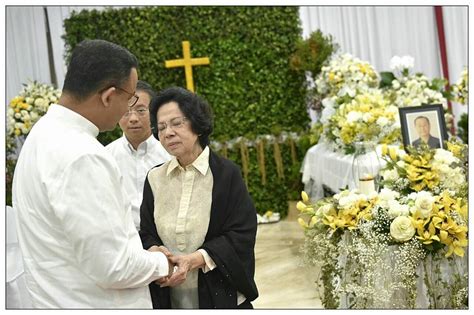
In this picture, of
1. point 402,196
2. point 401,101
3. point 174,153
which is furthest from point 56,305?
point 401,101

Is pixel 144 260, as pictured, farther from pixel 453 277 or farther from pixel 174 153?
pixel 453 277

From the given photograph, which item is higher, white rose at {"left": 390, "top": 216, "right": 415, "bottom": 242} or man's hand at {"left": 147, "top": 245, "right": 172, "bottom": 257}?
man's hand at {"left": 147, "top": 245, "right": 172, "bottom": 257}

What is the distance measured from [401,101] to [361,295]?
2812 millimetres

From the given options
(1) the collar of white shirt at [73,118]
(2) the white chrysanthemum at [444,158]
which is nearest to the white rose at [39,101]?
(2) the white chrysanthemum at [444,158]

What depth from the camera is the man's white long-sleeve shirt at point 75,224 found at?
1465 mm

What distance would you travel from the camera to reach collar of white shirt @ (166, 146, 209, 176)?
78.0 inches

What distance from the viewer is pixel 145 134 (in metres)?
2.20

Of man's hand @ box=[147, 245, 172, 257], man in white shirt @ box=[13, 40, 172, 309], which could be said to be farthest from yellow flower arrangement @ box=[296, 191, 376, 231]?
man in white shirt @ box=[13, 40, 172, 309]

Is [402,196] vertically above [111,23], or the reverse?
[111,23]

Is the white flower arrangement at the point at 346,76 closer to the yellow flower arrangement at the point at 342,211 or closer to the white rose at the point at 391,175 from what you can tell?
the white rose at the point at 391,175

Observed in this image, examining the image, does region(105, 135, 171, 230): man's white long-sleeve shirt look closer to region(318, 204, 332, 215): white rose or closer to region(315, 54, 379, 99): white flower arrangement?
region(318, 204, 332, 215): white rose

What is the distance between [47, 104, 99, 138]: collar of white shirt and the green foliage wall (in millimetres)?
4887

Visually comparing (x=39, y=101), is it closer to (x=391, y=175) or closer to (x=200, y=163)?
(x=391, y=175)

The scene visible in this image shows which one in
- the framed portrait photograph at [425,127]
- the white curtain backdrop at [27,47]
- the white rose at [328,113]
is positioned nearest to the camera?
the framed portrait photograph at [425,127]
